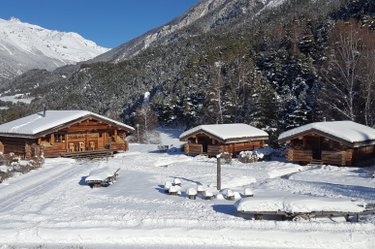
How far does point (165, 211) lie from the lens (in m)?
15.0

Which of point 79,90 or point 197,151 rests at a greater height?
point 79,90

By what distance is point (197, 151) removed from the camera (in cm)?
3155

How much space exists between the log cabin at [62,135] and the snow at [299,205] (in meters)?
19.7

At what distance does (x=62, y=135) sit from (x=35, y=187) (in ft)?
38.8

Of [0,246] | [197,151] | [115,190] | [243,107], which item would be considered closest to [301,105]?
[243,107]

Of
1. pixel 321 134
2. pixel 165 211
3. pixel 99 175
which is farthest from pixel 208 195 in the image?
pixel 321 134

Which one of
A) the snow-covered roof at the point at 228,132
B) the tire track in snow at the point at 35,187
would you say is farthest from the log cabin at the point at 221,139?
the tire track in snow at the point at 35,187

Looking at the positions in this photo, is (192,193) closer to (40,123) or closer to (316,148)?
(316,148)

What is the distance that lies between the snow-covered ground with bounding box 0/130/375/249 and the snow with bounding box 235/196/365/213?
397mm

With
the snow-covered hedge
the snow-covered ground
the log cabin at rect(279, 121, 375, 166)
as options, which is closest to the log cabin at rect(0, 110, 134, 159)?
the snow-covered hedge

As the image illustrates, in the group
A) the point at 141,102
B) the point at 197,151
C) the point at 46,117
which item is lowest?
the point at 197,151

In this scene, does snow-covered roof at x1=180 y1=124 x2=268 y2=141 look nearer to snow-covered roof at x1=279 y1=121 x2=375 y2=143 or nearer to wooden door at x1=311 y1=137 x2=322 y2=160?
snow-covered roof at x1=279 y1=121 x2=375 y2=143

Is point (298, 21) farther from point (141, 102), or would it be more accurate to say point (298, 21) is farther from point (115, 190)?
point (115, 190)

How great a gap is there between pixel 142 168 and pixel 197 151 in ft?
22.0
